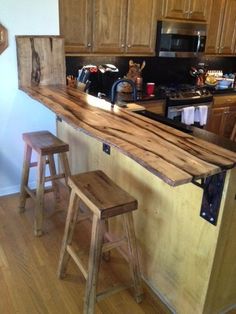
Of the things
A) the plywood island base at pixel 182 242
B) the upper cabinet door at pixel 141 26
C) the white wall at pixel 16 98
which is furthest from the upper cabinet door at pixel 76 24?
the plywood island base at pixel 182 242

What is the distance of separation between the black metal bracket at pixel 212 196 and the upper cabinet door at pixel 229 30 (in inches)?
131

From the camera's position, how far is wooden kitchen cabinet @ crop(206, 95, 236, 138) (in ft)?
13.1

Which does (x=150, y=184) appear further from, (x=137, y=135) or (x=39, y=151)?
(x=39, y=151)

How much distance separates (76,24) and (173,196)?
84.4 inches

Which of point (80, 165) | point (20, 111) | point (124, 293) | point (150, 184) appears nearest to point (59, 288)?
point (124, 293)

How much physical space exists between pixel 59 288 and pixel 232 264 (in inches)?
41.9

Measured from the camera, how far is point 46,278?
195cm

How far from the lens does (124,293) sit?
1865 mm

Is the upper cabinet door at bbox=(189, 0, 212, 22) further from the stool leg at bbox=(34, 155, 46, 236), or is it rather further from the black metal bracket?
the black metal bracket

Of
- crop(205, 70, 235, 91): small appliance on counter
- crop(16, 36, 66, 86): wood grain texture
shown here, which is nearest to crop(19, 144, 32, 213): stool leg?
crop(16, 36, 66, 86): wood grain texture

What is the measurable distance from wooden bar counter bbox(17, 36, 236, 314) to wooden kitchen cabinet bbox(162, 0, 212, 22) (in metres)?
1.92

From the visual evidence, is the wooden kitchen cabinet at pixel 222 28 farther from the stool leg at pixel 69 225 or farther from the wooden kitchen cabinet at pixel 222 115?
the stool leg at pixel 69 225

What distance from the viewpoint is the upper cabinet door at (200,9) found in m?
3.56

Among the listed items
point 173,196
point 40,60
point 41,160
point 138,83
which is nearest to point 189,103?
point 138,83
